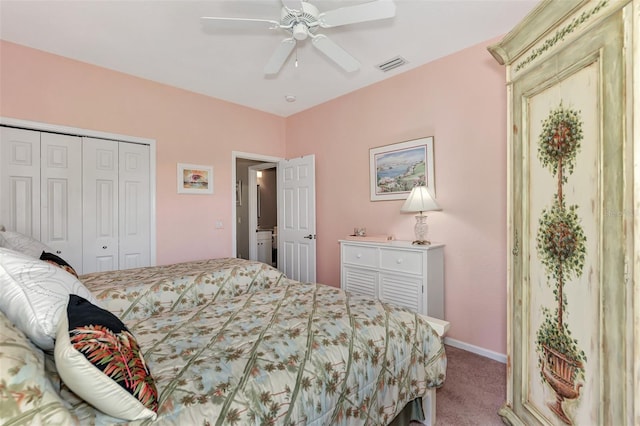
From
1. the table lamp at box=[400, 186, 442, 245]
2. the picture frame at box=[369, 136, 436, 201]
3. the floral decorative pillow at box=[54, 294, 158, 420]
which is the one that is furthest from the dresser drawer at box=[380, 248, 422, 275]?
the floral decorative pillow at box=[54, 294, 158, 420]

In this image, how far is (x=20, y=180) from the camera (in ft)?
9.04

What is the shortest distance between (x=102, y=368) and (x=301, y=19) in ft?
6.70

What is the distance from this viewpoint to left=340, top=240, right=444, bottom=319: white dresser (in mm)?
2715

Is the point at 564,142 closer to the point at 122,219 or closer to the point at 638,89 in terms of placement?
the point at 638,89

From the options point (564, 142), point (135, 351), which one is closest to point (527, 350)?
point (564, 142)

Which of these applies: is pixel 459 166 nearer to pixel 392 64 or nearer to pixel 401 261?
pixel 401 261

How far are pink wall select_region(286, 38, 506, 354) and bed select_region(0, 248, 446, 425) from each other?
127 centimetres

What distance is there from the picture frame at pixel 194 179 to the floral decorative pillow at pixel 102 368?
9.72 feet

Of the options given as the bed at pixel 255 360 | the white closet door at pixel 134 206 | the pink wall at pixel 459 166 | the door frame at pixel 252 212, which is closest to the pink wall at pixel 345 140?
the pink wall at pixel 459 166

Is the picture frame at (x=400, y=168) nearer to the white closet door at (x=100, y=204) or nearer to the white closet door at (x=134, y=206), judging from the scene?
the white closet door at (x=134, y=206)

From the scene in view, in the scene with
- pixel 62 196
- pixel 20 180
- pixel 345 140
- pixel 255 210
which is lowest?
pixel 255 210

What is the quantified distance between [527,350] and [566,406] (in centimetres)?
28

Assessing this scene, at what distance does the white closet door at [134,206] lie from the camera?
3.31m

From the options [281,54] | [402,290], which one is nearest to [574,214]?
[402,290]
